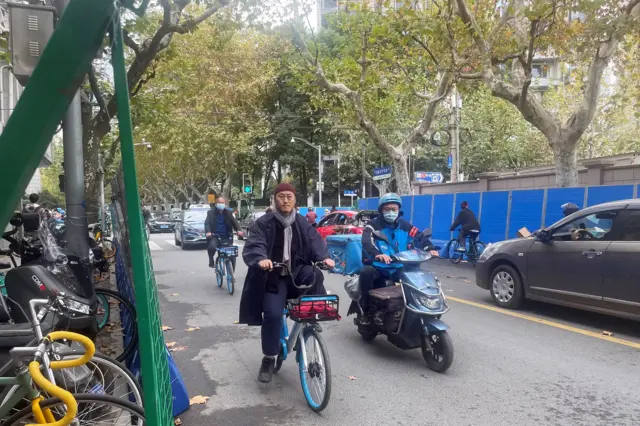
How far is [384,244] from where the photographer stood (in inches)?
223

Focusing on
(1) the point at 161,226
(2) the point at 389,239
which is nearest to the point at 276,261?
(2) the point at 389,239

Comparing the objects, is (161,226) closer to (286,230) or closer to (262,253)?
(286,230)

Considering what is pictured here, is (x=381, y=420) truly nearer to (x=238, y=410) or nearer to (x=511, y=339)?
(x=238, y=410)

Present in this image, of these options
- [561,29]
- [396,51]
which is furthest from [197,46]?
[561,29]

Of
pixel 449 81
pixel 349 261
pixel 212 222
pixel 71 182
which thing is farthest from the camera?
pixel 449 81

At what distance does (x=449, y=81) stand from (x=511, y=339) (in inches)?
474

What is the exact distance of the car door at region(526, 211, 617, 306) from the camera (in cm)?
678

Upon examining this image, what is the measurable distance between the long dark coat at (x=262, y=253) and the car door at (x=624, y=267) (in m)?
3.95

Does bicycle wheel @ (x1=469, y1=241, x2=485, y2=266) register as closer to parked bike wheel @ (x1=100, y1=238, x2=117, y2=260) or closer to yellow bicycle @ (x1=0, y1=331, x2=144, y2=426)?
parked bike wheel @ (x1=100, y1=238, x2=117, y2=260)

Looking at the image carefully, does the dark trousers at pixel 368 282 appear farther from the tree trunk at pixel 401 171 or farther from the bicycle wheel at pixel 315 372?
the tree trunk at pixel 401 171

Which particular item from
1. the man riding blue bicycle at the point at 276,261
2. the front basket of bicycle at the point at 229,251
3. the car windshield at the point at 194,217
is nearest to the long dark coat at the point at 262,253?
the man riding blue bicycle at the point at 276,261

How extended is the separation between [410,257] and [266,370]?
1748 mm

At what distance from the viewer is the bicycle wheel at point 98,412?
2699 mm

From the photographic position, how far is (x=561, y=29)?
11445 mm
